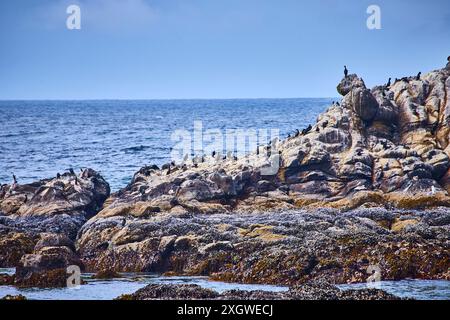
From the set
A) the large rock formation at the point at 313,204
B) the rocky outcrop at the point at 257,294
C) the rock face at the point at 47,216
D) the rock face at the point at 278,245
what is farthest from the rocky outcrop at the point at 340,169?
the rocky outcrop at the point at 257,294

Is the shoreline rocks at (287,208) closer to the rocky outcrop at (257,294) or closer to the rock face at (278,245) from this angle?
the rock face at (278,245)

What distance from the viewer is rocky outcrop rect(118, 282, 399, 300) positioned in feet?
81.0

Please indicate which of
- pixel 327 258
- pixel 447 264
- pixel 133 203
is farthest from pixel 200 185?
pixel 447 264

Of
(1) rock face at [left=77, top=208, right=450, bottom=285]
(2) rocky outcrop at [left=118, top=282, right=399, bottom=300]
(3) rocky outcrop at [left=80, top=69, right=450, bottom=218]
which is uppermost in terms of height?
(3) rocky outcrop at [left=80, top=69, right=450, bottom=218]

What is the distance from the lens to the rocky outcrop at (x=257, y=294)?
2470 cm

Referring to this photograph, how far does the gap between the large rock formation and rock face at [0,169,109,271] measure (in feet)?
3.52

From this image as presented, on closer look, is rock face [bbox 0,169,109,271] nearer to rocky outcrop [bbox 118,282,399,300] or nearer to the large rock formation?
the large rock formation

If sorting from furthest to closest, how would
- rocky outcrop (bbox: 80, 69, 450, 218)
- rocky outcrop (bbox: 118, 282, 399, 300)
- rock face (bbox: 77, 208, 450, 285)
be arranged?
rocky outcrop (bbox: 80, 69, 450, 218) → rock face (bbox: 77, 208, 450, 285) → rocky outcrop (bbox: 118, 282, 399, 300)

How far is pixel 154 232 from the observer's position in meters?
31.7

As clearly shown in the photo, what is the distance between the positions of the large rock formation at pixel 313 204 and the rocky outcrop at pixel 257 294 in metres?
2.31

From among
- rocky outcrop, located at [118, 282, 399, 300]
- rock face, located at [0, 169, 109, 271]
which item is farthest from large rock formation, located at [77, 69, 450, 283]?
rocky outcrop, located at [118, 282, 399, 300]

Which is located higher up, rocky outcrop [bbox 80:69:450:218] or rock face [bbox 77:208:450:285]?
rocky outcrop [bbox 80:69:450:218]
